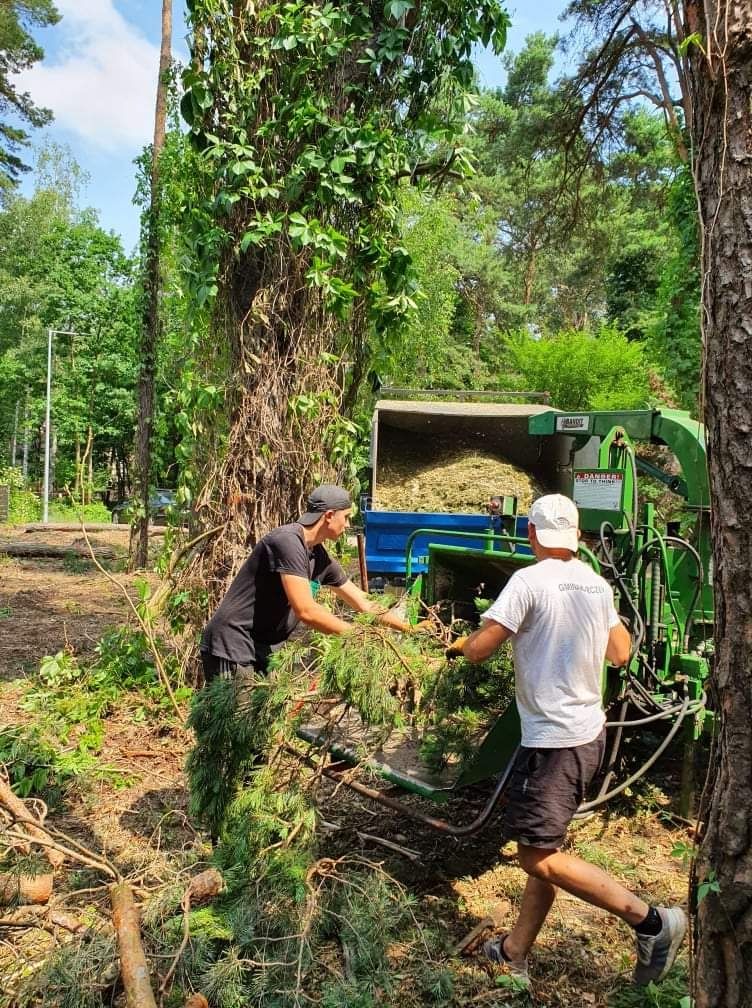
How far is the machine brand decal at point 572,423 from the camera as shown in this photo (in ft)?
19.2

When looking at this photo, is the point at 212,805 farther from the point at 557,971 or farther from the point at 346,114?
the point at 346,114

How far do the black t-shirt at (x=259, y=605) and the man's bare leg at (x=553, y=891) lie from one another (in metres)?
1.53

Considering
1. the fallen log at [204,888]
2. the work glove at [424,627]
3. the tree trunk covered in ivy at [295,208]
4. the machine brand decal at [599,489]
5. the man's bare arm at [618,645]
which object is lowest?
the fallen log at [204,888]

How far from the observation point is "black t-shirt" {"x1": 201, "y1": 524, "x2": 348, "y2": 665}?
3.59 metres

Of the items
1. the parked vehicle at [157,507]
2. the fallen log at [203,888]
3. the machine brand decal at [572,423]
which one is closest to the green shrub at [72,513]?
the parked vehicle at [157,507]

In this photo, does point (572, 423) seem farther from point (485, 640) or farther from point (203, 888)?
point (203, 888)

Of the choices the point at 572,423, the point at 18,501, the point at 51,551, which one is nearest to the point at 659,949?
the point at 572,423

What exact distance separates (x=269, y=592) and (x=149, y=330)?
925 centimetres

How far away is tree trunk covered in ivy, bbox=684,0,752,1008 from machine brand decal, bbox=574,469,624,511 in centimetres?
258

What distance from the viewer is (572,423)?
5.99m

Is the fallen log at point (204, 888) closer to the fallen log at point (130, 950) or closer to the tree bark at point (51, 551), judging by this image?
the fallen log at point (130, 950)

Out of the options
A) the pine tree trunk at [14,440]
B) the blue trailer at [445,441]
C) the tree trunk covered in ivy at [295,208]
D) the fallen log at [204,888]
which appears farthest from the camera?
the pine tree trunk at [14,440]

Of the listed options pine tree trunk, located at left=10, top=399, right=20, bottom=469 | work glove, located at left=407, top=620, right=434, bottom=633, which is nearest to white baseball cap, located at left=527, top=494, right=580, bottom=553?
work glove, located at left=407, top=620, right=434, bottom=633

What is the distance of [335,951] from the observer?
3.03 meters
